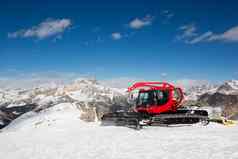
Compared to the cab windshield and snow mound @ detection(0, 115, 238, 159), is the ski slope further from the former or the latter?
the cab windshield

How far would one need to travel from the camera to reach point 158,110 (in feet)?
63.5

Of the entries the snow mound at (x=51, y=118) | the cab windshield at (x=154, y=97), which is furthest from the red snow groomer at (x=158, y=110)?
the snow mound at (x=51, y=118)

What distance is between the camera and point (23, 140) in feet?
49.6

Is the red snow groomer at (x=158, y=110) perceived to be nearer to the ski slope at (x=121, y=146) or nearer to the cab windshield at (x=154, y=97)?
the cab windshield at (x=154, y=97)

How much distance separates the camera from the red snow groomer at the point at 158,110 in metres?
18.6

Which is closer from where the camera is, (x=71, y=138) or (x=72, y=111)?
(x=71, y=138)

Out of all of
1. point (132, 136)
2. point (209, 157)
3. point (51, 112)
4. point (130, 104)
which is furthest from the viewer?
point (51, 112)

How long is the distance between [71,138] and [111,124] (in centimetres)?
546

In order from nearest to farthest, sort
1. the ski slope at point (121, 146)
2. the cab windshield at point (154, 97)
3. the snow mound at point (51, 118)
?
the ski slope at point (121, 146), the cab windshield at point (154, 97), the snow mound at point (51, 118)

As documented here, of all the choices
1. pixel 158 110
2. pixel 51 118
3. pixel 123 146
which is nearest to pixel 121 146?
pixel 123 146

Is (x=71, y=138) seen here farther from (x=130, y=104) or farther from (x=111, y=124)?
(x=130, y=104)

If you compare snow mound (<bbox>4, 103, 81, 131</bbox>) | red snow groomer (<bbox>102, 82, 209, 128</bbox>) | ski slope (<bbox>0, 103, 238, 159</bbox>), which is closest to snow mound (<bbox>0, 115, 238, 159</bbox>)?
ski slope (<bbox>0, 103, 238, 159</bbox>)

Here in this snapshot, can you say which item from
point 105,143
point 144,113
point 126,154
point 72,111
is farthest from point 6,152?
point 72,111

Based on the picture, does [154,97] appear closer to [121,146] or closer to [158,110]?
[158,110]
